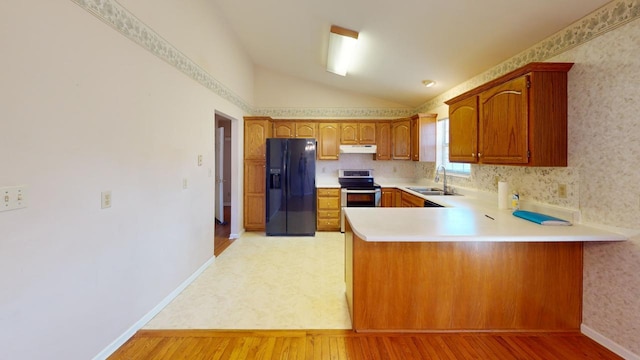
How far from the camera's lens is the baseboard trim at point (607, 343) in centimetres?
174

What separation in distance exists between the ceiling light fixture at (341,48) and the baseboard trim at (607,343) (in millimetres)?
3239

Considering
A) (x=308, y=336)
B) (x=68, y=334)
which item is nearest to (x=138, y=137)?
(x=68, y=334)

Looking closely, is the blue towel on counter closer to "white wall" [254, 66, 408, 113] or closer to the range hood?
the range hood

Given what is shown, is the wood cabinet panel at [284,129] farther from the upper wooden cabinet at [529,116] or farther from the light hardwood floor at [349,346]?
the light hardwood floor at [349,346]

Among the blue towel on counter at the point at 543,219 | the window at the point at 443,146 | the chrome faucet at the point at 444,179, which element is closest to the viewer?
the blue towel on counter at the point at 543,219

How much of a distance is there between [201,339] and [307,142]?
325cm

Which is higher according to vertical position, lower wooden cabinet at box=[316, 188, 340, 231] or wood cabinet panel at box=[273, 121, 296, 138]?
wood cabinet panel at box=[273, 121, 296, 138]

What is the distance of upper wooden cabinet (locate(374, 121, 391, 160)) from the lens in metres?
5.18

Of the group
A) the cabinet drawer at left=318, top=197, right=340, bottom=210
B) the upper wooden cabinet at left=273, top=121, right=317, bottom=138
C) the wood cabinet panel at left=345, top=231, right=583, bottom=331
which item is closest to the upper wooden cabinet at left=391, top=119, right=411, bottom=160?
the cabinet drawer at left=318, top=197, right=340, bottom=210

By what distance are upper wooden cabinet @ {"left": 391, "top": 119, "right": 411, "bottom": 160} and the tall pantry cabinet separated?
2316mm

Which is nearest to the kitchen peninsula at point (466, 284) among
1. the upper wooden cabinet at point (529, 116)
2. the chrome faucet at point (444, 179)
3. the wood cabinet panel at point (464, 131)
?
the upper wooden cabinet at point (529, 116)

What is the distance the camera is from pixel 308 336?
2043 millimetres

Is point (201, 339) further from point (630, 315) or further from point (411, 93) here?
point (411, 93)

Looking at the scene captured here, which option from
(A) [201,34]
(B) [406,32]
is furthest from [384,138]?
(A) [201,34]
